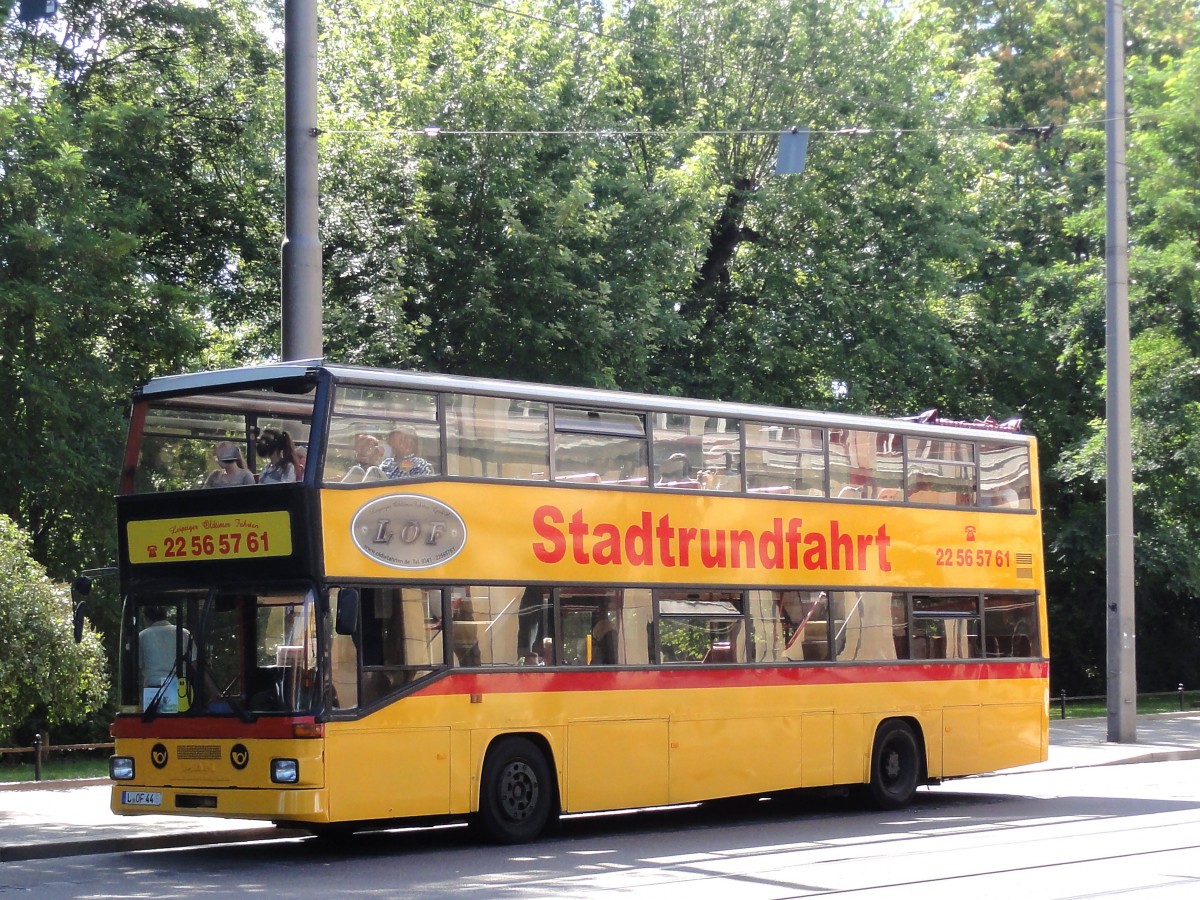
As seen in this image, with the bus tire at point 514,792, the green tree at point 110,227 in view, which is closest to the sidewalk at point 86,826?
the bus tire at point 514,792

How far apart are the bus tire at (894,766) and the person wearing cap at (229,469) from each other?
26.1 feet

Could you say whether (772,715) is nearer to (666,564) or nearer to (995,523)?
(666,564)

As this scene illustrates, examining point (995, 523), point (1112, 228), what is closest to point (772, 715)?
point (995, 523)

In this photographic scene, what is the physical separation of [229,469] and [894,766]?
8571 millimetres

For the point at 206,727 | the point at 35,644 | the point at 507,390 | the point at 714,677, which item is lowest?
the point at 206,727

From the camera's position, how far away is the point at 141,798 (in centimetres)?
1449

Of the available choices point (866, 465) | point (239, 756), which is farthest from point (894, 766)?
point (239, 756)

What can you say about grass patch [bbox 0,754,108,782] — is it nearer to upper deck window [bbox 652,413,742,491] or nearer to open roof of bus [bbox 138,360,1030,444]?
open roof of bus [bbox 138,360,1030,444]

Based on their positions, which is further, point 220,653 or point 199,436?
point 199,436

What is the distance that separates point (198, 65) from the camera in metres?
32.1

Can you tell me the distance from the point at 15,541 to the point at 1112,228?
1677 centimetres

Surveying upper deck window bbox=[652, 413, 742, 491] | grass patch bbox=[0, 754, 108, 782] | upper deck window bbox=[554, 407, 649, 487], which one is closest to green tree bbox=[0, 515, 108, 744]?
grass patch bbox=[0, 754, 108, 782]

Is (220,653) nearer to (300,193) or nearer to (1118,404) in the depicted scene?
(300,193)

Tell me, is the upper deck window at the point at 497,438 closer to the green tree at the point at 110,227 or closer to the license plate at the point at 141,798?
the license plate at the point at 141,798
